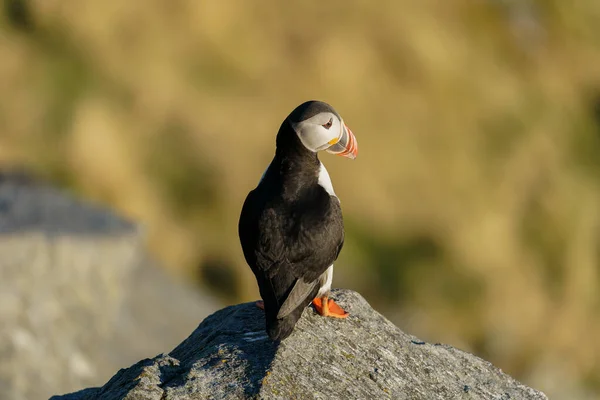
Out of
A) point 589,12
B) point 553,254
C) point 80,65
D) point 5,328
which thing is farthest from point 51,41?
point 589,12

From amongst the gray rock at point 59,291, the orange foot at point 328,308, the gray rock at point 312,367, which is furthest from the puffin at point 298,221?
the gray rock at point 59,291

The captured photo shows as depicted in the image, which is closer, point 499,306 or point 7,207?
point 7,207

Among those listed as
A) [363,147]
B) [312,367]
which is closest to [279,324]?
[312,367]

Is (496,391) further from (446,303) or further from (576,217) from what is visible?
(576,217)

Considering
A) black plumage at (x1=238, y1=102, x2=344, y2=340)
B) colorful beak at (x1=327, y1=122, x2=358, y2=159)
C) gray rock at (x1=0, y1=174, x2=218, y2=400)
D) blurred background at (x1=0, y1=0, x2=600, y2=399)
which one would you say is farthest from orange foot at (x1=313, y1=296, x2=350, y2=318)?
blurred background at (x1=0, y1=0, x2=600, y2=399)

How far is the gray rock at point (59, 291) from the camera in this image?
1268cm

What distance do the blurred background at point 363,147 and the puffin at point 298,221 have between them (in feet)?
37.4

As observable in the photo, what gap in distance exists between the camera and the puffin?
6926 mm

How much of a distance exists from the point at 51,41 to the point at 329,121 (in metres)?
16.3

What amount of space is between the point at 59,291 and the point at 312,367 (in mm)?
7852

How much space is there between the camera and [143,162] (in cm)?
2045

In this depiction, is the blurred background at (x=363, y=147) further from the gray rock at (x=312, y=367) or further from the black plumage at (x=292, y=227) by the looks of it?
the gray rock at (x=312, y=367)

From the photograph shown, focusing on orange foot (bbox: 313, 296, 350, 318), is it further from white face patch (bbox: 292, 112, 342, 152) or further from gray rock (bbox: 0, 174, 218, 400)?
gray rock (bbox: 0, 174, 218, 400)

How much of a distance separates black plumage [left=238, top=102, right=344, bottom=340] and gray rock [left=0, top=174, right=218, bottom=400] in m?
6.41
